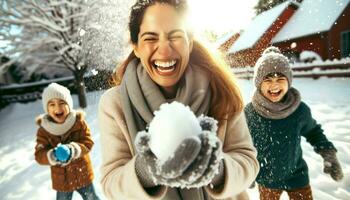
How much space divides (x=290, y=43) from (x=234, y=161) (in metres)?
18.4

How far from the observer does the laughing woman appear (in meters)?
1.39

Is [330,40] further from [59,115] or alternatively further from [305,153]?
[59,115]

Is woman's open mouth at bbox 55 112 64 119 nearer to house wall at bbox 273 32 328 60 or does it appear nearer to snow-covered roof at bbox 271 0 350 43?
snow-covered roof at bbox 271 0 350 43

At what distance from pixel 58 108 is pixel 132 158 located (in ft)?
7.34

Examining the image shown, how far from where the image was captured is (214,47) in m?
1.72

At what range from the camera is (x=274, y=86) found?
8.79 ft

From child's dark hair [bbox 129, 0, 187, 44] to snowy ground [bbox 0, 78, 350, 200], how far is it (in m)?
0.94

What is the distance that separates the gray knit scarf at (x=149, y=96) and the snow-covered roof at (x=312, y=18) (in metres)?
15.5

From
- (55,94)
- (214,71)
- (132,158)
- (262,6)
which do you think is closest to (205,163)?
(132,158)

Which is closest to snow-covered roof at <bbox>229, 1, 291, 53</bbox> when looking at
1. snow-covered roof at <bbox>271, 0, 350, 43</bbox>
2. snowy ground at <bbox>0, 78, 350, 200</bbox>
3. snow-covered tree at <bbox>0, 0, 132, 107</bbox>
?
snow-covered roof at <bbox>271, 0, 350, 43</bbox>

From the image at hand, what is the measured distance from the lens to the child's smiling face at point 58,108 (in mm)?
3309

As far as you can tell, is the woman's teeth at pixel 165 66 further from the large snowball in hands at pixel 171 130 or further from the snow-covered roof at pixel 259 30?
the snow-covered roof at pixel 259 30

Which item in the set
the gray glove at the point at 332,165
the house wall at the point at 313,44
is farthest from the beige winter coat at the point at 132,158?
the house wall at the point at 313,44

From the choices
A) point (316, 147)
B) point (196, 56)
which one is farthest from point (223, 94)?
point (316, 147)
